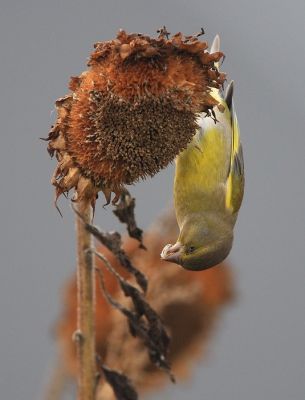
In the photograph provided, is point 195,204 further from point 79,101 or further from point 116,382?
point 79,101

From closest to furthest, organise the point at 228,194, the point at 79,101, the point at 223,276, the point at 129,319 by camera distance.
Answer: the point at 79,101 < the point at 129,319 < the point at 228,194 < the point at 223,276

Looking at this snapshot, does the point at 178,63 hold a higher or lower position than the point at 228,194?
lower

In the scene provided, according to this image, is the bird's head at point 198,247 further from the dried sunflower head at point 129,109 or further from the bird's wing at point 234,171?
the dried sunflower head at point 129,109

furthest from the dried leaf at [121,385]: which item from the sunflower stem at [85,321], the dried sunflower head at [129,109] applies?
the dried sunflower head at [129,109]

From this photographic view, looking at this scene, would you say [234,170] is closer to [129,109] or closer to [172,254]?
[172,254]

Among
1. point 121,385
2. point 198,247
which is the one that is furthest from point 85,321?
point 198,247

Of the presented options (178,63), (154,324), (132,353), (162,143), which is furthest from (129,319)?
(178,63)
